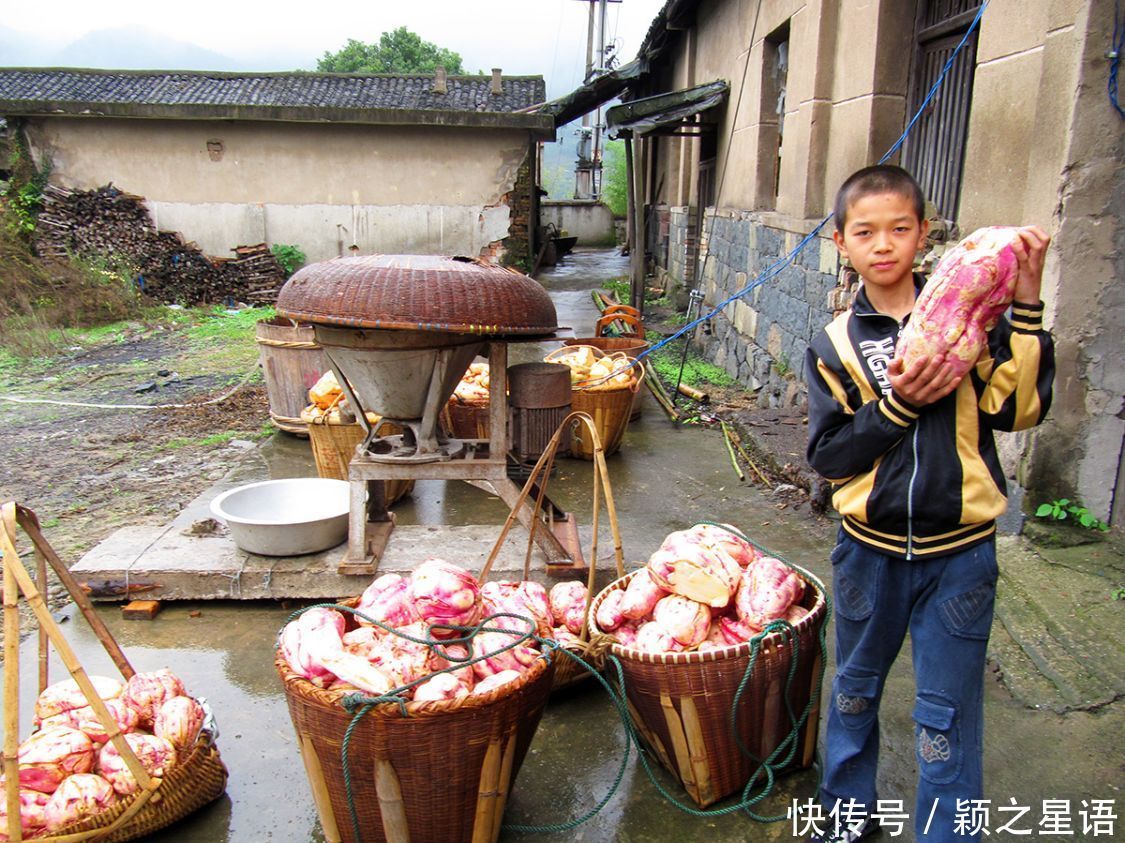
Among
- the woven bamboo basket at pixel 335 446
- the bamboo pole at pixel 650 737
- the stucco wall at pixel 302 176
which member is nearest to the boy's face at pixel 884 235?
the bamboo pole at pixel 650 737

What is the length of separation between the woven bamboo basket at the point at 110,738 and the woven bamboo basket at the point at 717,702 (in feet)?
4.16

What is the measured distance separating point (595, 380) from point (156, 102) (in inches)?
467

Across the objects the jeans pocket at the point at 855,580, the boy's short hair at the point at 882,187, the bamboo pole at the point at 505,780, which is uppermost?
the boy's short hair at the point at 882,187

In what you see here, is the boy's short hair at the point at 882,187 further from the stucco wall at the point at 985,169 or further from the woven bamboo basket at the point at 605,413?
the woven bamboo basket at the point at 605,413

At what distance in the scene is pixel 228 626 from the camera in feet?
12.0

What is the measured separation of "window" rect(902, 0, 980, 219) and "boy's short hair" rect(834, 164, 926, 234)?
10.5 feet

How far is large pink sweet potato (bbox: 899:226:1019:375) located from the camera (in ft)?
5.78

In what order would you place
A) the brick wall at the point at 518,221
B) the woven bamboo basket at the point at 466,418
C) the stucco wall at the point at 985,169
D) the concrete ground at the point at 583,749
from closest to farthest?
the concrete ground at the point at 583,749 → the stucco wall at the point at 985,169 → the woven bamboo basket at the point at 466,418 → the brick wall at the point at 518,221

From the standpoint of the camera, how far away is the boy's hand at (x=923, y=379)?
69.9 inches

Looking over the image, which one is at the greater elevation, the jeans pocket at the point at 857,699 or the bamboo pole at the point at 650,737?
the jeans pocket at the point at 857,699

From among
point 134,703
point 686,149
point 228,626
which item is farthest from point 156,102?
point 134,703

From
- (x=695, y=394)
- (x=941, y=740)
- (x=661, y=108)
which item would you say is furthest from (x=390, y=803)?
(x=661, y=108)

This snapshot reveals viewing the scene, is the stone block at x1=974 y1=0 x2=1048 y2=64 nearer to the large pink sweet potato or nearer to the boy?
the boy

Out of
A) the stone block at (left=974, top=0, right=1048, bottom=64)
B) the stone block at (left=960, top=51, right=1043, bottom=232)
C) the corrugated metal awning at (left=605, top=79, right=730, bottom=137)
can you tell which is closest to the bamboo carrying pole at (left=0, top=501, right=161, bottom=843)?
the stone block at (left=960, top=51, right=1043, bottom=232)
